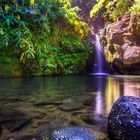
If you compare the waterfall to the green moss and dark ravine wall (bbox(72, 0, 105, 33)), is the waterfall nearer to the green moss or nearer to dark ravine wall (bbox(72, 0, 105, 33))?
the green moss

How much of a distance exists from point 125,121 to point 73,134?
0.63 metres

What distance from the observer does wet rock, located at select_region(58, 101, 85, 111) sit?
466cm

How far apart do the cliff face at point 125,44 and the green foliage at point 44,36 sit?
200 cm

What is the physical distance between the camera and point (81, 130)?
3.05 m

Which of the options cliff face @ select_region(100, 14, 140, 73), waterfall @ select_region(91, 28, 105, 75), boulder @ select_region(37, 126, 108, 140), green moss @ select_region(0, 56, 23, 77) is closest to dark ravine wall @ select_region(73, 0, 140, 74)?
cliff face @ select_region(100, 14, 140, 73)

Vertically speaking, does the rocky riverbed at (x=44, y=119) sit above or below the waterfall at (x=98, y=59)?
below

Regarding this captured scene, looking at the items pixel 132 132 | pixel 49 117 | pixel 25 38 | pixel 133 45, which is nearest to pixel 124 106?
pixel 132 132

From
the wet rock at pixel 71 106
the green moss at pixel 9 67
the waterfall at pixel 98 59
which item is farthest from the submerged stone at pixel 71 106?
the waterfall at pixel 98 59

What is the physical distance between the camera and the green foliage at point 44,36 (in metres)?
12.2

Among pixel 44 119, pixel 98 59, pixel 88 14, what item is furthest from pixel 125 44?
pixel 44 119

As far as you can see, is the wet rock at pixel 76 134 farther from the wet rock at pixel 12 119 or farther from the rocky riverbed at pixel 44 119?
the wet rock at pixel 12 119

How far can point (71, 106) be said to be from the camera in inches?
194

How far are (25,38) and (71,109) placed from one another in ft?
27.6

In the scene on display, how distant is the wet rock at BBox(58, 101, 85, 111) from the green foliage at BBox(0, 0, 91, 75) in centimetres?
718
